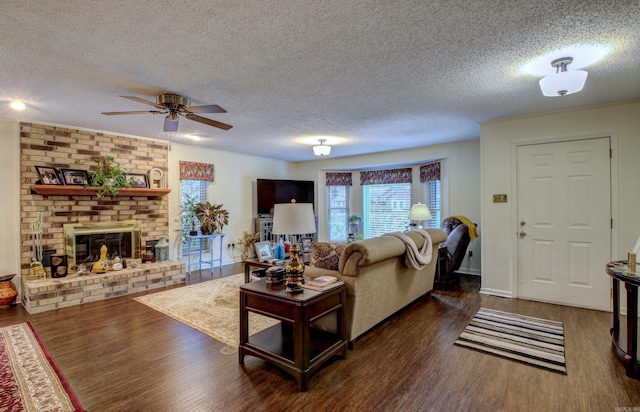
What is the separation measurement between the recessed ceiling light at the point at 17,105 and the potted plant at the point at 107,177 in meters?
1.18

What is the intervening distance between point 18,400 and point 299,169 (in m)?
6.59

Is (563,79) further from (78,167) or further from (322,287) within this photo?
(78,167)

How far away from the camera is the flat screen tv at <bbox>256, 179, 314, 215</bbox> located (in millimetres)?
6891

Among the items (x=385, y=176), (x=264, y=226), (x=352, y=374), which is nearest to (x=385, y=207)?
(x=385, y=176)

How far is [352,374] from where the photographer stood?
2301 millimetres

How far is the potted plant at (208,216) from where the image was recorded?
5746mm

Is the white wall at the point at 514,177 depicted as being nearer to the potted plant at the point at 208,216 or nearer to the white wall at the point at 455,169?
the white wall at the point at 455,169

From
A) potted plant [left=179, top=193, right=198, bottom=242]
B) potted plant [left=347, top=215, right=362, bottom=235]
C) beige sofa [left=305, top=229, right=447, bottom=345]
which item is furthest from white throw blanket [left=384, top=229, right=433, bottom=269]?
potted plant [left=179, top=193, right=198, bottom=242]

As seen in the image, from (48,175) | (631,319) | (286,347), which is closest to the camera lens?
(631,319)

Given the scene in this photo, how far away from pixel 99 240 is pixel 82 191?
0.80m

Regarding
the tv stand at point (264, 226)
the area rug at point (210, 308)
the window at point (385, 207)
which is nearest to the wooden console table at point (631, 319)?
the area rug at point (210, 308)

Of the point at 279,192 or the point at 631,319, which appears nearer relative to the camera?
the point at 631,319

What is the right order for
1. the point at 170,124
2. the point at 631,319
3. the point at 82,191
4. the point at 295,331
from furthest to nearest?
the point at 82,191, the point at 170,124, the point at 631,319, the point at 295,331

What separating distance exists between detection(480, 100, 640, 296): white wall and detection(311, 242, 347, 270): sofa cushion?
2544 mm
